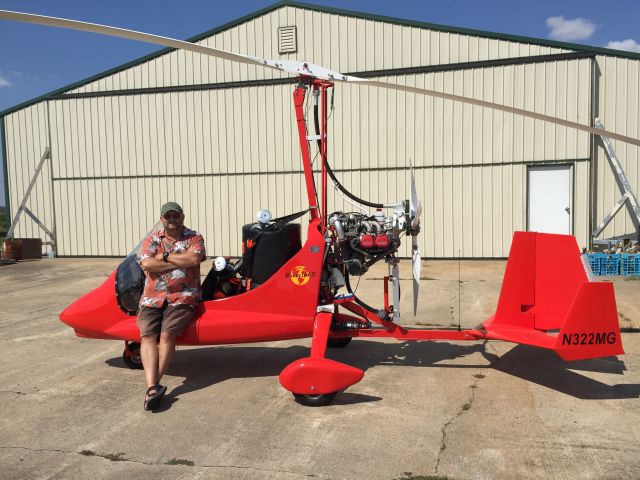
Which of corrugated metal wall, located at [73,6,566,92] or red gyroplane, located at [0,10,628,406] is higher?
corrugated metal wall, located at [73,6,566,92]

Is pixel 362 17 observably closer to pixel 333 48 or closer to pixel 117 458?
pixel 333 48

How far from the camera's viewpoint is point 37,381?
4.70 m

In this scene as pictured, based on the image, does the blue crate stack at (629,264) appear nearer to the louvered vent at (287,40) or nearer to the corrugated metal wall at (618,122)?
the corrugated metal wall at (618,122)

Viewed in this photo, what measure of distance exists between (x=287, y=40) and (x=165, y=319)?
11270 mm

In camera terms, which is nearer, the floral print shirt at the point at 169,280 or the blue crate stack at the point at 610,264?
the floral print shirt at the point at 169,280

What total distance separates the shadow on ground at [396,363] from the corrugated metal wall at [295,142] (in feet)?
24.4

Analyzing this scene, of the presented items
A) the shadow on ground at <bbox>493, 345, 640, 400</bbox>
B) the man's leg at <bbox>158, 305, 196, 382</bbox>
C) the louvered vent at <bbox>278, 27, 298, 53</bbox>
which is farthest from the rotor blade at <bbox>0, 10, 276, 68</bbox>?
the louvered vent at <bbox>278, 27, 298, 53</bbox>

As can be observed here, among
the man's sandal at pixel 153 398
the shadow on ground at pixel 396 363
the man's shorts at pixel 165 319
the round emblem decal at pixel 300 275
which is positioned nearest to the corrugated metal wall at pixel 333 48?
the shadow on ground at pixel 396 363

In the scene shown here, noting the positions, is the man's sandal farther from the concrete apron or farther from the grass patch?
the grass patch

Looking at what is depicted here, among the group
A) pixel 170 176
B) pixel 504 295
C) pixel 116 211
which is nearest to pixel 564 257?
pixel 504 295

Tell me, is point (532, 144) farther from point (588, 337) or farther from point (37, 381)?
point (37, 381)

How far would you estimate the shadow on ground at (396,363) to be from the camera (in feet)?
14.0

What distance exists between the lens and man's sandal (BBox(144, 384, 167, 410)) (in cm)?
393

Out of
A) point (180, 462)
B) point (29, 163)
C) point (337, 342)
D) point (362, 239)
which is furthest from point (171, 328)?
point (29, 163)
